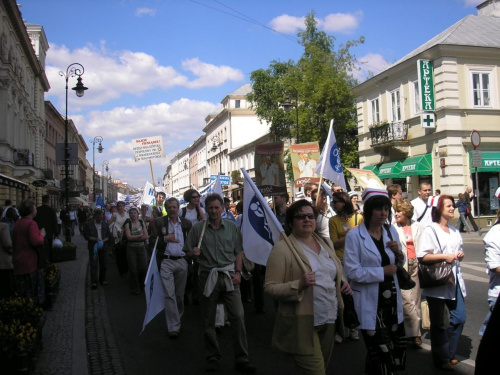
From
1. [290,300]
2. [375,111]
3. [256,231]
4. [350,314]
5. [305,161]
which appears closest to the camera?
[290,300]

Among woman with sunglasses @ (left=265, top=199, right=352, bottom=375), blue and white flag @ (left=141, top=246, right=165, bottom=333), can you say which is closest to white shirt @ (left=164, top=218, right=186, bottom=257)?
blue and white flag @ (left=141, top=246, right=165, bottom=333)

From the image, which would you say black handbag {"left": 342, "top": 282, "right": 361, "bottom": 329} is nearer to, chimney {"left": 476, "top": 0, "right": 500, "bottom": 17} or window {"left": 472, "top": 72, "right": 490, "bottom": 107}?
window {"left": 472, "top": 72, "right": 490, "bottom": 107}

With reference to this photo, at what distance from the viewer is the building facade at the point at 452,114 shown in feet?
80.8

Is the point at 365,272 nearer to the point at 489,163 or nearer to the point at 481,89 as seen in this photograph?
the point at 489,163

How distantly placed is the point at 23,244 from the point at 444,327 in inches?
234

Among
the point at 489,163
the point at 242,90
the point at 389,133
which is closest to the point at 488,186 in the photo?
the point at 489,163

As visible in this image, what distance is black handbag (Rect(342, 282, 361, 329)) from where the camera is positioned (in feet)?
13.3

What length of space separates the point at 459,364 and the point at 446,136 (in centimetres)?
2095

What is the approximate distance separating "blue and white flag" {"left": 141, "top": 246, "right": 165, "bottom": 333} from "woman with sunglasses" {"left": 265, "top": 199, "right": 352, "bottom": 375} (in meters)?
3.28

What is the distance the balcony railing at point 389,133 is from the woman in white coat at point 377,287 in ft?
79.8

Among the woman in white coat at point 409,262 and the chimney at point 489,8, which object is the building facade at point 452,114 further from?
the woman in white coat at point 409,262

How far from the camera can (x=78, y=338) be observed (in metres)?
7.05

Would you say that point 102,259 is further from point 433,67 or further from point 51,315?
point 433,67

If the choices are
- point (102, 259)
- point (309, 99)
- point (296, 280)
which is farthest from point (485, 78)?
point (296, 280)
